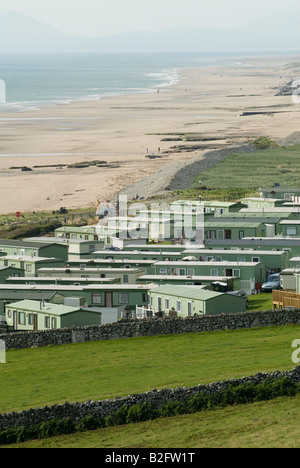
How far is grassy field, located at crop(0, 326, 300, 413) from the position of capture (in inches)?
1234

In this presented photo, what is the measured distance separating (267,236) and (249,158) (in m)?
57.6

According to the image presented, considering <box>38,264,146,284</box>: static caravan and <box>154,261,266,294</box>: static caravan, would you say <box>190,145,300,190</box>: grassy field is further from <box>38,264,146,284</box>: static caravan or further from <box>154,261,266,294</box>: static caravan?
<box>38,264,146,284</box>: static caravan

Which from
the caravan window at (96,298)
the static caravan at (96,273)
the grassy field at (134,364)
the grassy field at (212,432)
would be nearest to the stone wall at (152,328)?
the grassy field at (134,364)

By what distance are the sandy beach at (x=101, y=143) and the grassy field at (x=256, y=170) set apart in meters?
4.55

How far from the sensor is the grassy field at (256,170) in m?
103

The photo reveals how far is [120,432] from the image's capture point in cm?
2695

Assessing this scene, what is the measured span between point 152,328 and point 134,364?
202 inches

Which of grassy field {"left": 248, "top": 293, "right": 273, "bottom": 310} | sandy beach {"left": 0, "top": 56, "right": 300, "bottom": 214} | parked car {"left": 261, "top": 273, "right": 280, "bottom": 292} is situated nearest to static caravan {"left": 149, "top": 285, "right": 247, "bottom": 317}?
grassy field {"left": 248, "top": 293, "right": 273, "bottom": 310}

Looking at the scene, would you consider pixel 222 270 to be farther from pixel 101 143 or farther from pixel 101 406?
pixel 101 143

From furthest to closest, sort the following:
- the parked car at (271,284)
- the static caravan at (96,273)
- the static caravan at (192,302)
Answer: the static caravan at (96,273) → the parked car at (271,284) → the static caravan at (192,302)

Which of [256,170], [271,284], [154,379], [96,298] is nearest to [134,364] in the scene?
[154,379]

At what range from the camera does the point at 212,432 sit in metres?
25.9

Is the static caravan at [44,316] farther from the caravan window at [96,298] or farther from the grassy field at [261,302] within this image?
the grassy field at [261,302]

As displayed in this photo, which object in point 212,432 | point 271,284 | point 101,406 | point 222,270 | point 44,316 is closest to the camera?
point 212,432
